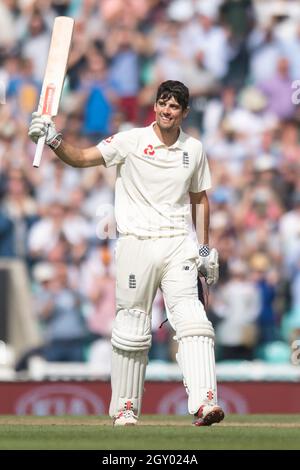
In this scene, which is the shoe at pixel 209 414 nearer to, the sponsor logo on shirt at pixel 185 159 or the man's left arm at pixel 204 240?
Answer: the man's left arm at pixel 204 240

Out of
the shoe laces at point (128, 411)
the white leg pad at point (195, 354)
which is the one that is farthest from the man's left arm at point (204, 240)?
the shoe laces at point (128, 411)

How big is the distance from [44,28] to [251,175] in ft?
9.89

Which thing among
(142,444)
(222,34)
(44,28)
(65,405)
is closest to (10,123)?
(44,28)

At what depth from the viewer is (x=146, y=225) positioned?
780 cm

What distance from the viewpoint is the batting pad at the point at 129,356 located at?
7.80 meters

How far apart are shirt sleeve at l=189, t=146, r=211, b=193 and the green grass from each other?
1385mm

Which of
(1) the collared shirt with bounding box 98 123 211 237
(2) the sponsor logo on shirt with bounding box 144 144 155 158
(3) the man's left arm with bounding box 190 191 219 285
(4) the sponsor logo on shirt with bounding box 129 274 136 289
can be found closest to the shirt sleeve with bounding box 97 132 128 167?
(1) the collared shirt with bounding box 98 123 211 237

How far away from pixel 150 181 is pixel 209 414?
1.37 meters

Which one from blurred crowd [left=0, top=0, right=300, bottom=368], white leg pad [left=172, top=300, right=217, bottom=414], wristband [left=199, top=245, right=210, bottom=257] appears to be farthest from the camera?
blurred crowd [left=0, top=0, right=300, bottom=368]

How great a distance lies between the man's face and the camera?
25.3 feet

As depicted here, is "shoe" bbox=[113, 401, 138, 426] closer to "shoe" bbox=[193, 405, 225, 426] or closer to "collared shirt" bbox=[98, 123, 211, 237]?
"shoe" bbox=[193, 405, 225, 426]

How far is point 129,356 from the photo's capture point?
7859 millimetres

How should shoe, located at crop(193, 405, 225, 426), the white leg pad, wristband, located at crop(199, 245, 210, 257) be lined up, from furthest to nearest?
1. wristband, located at crop(199, 245, 210, 257)
2. the white leg pad
3. shoe, located at crop(193, 405, 225, 426)
